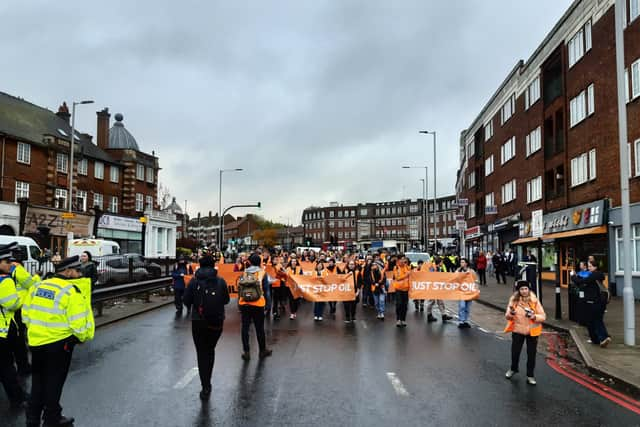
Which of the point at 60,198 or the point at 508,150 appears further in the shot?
the point at 60,198

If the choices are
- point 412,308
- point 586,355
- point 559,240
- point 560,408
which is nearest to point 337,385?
point 560,408

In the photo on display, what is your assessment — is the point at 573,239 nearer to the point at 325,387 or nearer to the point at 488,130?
the point at 488,130

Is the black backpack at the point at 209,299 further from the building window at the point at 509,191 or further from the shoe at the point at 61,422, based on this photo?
the building window at the point at 509,191

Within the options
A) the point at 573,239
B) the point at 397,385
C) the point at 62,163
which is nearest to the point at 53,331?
the point at 397,385

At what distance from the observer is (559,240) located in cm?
2683

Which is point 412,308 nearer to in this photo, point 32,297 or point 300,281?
point 300,281

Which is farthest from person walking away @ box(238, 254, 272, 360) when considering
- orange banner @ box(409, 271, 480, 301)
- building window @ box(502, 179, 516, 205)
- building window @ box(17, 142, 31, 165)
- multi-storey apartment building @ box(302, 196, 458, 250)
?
multi-storey apartment building @ box(302, 196, 458, 250)

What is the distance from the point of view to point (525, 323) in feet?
25.9

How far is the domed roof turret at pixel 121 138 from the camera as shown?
53375 mm

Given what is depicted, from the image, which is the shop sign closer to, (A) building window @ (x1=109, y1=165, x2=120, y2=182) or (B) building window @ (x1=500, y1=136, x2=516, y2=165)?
(A) building window @ (x1=109, y1=165, x2=120, y2=182)

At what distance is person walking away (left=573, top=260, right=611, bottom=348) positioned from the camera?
10.3m

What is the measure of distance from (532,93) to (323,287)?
24.3m

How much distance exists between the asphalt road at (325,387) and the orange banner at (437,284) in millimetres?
2934

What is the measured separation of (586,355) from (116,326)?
→ 10.4 meters
